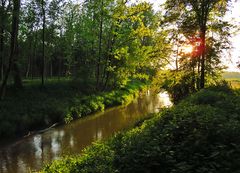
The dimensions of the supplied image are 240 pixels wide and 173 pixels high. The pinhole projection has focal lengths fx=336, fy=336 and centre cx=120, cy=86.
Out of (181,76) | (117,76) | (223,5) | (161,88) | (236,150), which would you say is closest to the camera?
(236,150)

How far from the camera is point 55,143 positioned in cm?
2011

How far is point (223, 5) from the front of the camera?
23.6 meters

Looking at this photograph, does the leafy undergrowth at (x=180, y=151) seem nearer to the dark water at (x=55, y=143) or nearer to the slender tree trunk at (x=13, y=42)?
the dark water at (x=55, y=143)

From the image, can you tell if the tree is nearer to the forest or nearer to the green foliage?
the forest

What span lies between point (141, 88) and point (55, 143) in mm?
42137

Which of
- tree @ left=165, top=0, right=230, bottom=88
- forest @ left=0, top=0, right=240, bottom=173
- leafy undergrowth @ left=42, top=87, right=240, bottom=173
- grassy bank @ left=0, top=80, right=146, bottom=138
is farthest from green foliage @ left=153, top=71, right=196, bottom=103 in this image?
leafy undergrowth @ left=42, top=87, right=240, bottom=173

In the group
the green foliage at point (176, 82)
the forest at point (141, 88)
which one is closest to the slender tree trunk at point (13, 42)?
the forest at point (141, 88)

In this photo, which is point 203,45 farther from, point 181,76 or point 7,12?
point 7,12

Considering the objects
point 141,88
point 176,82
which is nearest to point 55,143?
point 176,82

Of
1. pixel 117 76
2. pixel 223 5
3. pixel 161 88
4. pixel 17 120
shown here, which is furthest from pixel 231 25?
pixel 117 76

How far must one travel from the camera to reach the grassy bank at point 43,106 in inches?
870

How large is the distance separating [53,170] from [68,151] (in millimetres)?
7008

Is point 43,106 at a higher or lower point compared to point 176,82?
lower

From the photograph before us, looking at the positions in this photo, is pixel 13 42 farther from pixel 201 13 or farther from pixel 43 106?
pixel 201 13
